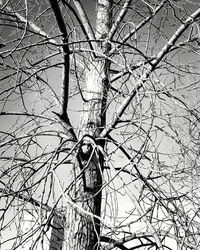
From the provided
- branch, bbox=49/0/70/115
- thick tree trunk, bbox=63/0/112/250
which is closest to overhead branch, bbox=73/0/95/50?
thick tree trunk, bbox=63/0/112/250

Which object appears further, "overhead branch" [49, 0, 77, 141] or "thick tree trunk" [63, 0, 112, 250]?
"thick tree trunk" [63, 0, 112, 250]

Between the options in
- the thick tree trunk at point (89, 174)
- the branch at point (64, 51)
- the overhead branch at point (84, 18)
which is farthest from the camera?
the overhead branch at point (84, 18)

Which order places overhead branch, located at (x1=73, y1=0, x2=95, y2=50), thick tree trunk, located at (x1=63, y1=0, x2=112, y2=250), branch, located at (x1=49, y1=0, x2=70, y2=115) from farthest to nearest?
1. overhead branch, located at (x1=73, y1=0, x2=95, y2=50)
2. thick tree trunk, located at (x1=63, y1=0, x2=112, y2=250)
3. branch, located at (x1=49, y1=0, x2=70, y2=115)

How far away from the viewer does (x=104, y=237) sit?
324 cm

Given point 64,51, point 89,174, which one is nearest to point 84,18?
point 64,51

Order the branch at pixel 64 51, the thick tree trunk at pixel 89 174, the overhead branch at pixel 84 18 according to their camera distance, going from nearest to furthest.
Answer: the branch at pixel 64 51, the thick tree trunk at pixel 89 174, the overhead branch at pixel 84 18

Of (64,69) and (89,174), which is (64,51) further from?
(89,174)

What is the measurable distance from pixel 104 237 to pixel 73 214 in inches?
19.3

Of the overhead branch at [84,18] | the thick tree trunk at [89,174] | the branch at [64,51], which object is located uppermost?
the overhead branch at [84,18]

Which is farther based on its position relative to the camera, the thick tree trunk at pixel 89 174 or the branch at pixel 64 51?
the thick tree trunk at pixel 89 174

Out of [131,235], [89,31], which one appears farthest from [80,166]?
[89,31]

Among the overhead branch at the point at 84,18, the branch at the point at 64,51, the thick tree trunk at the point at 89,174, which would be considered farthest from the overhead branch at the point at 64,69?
the overhead branch at the point at 84,18

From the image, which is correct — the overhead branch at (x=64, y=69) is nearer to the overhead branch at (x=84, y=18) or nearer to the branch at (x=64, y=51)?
the branch at (x=64, y=51)

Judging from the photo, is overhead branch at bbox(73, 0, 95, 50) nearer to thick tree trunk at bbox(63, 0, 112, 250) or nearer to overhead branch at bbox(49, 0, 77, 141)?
thick tree trunk at bbox(63, 0, 112, 250)
